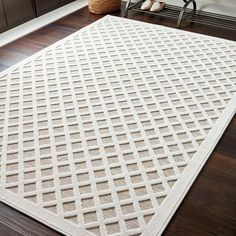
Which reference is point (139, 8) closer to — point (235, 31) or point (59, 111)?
point (235, 31)

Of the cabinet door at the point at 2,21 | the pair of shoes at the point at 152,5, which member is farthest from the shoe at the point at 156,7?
the cabinet door at the point at 2,21

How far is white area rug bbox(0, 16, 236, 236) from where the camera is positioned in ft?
5.32

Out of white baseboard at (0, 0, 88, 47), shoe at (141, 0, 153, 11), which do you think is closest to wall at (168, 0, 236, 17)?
shoe at (141, 0, 153, 11)

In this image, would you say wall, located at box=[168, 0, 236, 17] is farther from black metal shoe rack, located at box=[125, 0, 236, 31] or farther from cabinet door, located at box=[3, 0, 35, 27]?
cabinet door, located at box=[3, 0, 35, 27]

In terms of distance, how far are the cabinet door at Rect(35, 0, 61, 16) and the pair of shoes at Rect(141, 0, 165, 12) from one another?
0.93m

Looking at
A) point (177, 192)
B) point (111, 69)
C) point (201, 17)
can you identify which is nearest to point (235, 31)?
point (201, 17)

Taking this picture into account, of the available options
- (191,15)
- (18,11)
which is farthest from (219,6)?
(18,11)

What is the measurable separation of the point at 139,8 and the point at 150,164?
2375mm

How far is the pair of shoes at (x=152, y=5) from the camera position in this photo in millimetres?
3619

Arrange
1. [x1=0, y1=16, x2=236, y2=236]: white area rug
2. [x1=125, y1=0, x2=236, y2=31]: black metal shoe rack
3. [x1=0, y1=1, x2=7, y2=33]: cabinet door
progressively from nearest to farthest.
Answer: [x1=0, y1=16, x2=236, y2=236]: white area rug, [x1=0, y1=1, x2=7, y2=33]: cabinet door, [x1=125, y1=0, x2=236, y2=31]: black metal shoe rack

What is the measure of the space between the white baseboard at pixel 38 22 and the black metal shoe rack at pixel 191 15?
2.03ft

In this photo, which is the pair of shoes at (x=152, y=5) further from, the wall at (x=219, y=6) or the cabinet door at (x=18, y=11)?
the cabinet door at (x=18, y=11)

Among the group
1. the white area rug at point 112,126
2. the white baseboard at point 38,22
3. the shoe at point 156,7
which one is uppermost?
the shoe at point 156,7

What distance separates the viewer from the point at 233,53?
2859 mm
